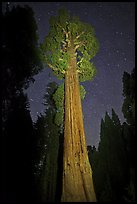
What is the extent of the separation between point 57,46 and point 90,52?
6.29 ft

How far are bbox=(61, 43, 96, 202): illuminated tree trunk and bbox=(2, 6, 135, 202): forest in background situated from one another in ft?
14.9

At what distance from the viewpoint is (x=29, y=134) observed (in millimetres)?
21812

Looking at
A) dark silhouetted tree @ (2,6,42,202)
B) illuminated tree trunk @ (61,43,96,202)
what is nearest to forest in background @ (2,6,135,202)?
dark silhouetted tree @ (2,6,42,202)

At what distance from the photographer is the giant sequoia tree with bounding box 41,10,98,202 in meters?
9.88

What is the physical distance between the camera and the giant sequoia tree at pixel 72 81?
9875 millimetres

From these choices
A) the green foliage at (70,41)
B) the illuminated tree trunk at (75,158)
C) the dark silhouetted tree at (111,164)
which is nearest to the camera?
the illuminated tree trunk at (75,158)

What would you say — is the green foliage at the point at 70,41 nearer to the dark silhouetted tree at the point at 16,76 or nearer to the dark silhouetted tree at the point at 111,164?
the dark silhouetted tree at the point at 16,76

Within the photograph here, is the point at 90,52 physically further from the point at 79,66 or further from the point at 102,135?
Answer: the point at 102,135

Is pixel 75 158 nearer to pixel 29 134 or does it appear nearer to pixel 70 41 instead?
pixel 70 41

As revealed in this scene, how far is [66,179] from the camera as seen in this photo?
32.7 ft

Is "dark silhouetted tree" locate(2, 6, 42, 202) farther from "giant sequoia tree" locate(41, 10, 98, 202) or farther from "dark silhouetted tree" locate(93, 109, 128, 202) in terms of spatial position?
"dark silhouetted tree" locate(93, 109, 128, 202)

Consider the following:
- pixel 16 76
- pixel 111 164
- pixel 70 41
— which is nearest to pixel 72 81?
pixel 70 41

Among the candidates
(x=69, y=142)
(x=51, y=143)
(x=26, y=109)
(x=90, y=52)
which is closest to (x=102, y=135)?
(x=51, y=143)

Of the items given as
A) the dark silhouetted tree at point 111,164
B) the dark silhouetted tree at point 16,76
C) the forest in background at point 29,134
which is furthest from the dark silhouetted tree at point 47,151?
the dark silhouetted tree at point 111,164
